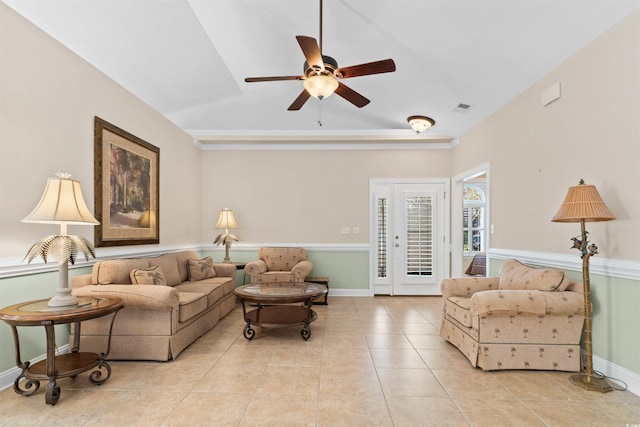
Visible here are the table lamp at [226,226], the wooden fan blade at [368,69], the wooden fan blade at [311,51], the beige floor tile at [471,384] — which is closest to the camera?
the wooden fan blade at [311,51]

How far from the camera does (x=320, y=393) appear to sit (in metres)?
2.53

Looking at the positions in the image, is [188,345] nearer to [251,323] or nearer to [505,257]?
[251,323]

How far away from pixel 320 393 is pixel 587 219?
2474mm

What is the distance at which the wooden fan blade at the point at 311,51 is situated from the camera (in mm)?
2396

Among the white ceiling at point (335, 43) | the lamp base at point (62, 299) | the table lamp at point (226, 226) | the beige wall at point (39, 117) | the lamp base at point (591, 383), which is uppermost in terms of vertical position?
the white ceiling at point (335, 43)

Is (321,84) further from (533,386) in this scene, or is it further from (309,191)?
(309,191)

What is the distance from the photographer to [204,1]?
313cm

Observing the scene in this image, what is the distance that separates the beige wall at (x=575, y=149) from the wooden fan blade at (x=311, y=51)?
2373 mm

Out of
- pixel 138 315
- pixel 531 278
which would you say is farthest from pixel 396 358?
pixel 138 315

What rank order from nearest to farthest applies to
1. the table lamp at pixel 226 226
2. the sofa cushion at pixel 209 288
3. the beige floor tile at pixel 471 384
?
the beige floor tile at pixel 471 384
the sofa cushion at pixel 209 288
the table lamp at pixel 226 226

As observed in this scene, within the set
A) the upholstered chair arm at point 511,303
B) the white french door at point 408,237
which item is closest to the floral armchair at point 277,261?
the white french door at point 408,237

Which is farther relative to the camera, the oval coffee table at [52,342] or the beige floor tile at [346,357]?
the beige floor tile at [346,357]

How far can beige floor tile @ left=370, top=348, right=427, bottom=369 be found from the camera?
3.06 meters

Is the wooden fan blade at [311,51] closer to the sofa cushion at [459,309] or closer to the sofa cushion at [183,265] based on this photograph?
the sofa cushion at [459,309]
